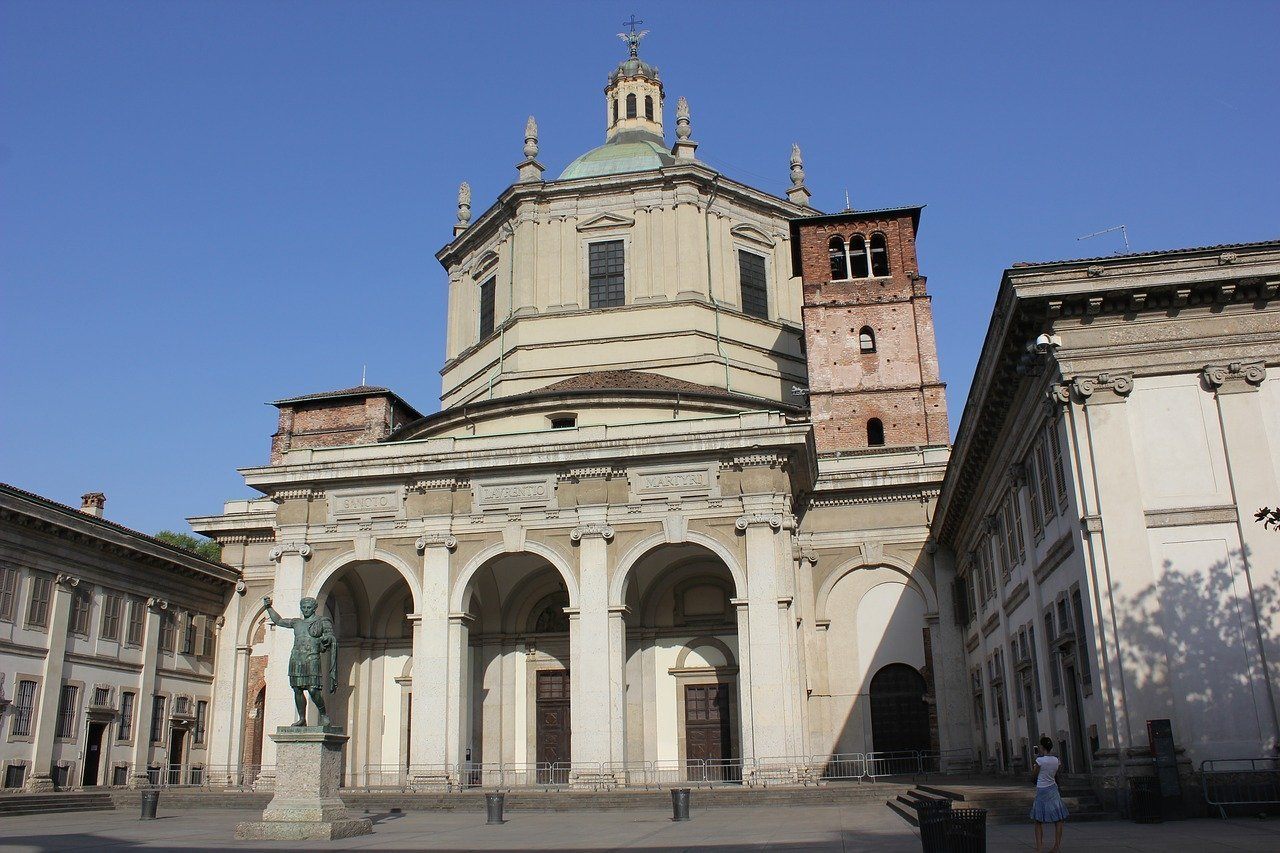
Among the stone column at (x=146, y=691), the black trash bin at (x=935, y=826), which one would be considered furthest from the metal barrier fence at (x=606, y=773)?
the black trash bin at (x=935, y=826)

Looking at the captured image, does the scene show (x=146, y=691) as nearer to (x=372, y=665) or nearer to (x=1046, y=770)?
(x=372, y=665)

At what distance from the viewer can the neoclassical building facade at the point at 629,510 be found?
28.4m

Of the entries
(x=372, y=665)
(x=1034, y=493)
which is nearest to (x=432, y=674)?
(x=372, y=665)

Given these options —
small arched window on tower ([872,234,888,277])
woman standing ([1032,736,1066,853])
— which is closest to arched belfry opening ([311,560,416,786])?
small arched window on tower ([872,234,888,277])

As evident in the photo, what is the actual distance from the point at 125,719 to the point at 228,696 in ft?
11.0

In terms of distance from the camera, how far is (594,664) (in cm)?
2772

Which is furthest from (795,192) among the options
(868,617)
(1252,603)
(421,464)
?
(1252,603)

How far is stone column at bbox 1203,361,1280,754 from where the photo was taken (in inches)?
616

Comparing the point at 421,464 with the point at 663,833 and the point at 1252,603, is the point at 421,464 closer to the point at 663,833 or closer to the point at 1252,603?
the point at 663,833

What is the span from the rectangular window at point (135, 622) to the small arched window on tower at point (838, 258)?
25557 mm

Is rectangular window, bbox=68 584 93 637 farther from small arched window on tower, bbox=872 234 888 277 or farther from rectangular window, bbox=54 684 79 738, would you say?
small arched window on tower, bbox=872 234 888 277

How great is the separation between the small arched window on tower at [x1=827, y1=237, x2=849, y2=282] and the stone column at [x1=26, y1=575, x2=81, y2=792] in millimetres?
26636

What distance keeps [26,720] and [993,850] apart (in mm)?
26014

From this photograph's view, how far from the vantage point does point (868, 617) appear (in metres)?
33.2
